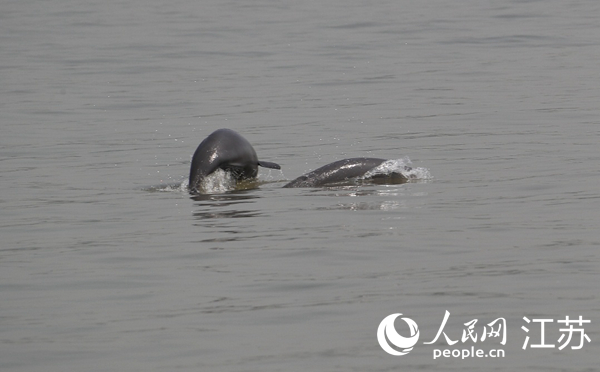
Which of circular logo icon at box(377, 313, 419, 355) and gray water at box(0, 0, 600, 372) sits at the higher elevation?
gray water at box(0, 0, 600, 372)

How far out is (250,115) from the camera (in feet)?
65.6

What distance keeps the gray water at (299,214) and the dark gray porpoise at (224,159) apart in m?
0.32

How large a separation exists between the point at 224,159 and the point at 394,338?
254 inches

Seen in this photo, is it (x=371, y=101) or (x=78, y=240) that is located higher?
(x=371, y=101)

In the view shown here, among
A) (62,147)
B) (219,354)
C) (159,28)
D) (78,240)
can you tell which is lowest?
(219,354)

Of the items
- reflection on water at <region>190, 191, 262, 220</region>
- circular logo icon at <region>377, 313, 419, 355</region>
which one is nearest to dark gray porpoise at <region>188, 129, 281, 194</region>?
reflection on water at <region>190, 191, 262, 220</region>

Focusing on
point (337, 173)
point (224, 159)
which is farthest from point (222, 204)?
point (337, 173)

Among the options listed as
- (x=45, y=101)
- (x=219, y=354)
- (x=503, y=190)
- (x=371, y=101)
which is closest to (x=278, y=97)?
(x=371, y=101)

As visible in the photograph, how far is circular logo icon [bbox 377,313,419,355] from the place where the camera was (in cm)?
689

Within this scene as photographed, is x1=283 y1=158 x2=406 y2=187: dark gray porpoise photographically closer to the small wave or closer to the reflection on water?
the small wave

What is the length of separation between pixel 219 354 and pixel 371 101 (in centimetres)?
1456

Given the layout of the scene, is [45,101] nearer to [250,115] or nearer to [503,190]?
[250,115]

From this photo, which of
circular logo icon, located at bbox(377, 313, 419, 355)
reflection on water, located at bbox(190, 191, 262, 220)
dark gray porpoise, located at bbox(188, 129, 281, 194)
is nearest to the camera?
circular logo icon, located at bbox(377, 313, 419, 355)

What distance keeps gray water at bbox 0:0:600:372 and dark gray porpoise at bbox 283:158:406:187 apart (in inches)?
15.5
